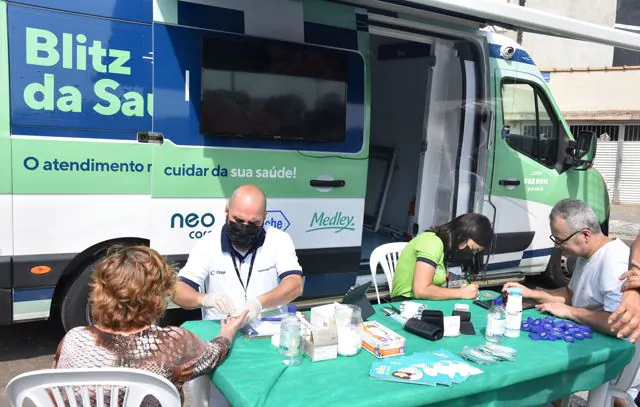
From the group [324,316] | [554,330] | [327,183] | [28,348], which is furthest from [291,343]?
[28,348]

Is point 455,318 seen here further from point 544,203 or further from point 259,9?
point 544,203

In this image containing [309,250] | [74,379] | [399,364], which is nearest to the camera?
[74,379]

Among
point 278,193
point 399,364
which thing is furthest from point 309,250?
point 399,364

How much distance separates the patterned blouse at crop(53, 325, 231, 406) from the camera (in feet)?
5.63

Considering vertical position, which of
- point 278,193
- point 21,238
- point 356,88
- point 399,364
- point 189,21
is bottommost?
point 399,364

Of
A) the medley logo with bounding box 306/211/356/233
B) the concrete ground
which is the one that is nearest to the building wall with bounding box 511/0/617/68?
the medley logo with bounding box 306/211/356/233

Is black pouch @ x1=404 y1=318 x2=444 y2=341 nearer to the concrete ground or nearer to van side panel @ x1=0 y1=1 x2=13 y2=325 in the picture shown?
the concrete ground

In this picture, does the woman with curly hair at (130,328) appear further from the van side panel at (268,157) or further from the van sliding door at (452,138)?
the van sliding door at (452,138)

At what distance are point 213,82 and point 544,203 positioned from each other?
11.1ft

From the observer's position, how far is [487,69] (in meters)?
4.68

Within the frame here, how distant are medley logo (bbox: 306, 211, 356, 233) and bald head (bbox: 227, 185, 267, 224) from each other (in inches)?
46.7

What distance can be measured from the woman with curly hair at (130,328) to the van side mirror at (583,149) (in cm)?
443

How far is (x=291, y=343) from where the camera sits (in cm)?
207

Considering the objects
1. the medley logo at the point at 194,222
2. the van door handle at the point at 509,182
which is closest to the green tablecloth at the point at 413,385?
the medley logo at the point at 194,222
